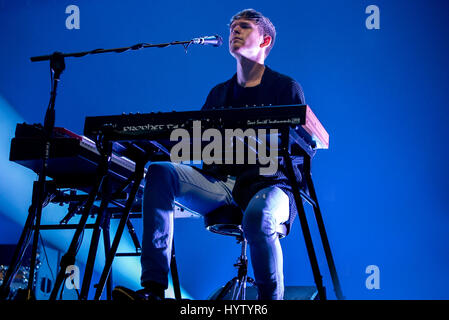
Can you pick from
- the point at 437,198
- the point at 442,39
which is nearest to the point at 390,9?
the point at 442,39

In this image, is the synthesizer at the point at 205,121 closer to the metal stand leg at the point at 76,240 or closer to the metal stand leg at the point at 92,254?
the metal stand leg at the point at 76,240

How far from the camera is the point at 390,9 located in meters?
3.44

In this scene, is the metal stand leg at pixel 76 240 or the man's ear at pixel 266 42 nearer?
the metal stand leg at pixel 76 240

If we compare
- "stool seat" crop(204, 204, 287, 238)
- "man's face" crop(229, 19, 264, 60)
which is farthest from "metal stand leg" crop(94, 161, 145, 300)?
"man's face" crop(229, 19, 264, 60)

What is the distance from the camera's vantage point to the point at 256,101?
2.40m

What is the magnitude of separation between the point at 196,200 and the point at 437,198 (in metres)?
1.71

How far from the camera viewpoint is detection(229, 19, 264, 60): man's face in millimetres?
2553

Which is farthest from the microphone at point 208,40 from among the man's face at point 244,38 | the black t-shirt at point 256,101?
the black t-shirt at point 256,101

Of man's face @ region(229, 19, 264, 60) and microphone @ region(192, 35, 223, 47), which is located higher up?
man's face @ region(229, 19, 264, 60)

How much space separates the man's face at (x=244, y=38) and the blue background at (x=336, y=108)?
1.01 meters

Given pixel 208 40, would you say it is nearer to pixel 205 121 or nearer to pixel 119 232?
pixel 205 121

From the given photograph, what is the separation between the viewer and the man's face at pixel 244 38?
101 inches

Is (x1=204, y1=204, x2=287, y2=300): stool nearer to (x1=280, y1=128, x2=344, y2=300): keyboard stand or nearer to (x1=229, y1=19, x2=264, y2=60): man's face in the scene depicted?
(x1=280, y1=128, x2=344, y2=300): keyboard stand

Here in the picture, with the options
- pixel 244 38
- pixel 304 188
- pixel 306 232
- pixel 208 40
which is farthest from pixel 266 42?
pixel 306 232
